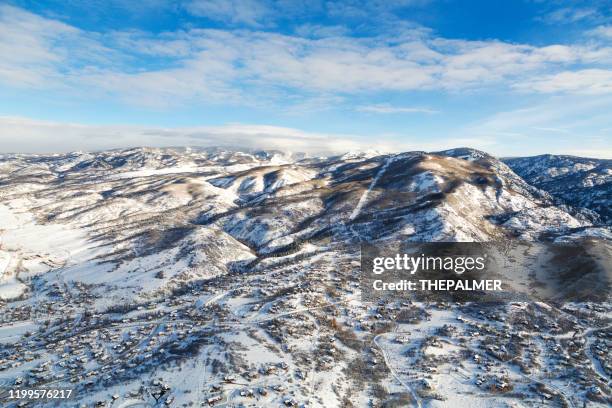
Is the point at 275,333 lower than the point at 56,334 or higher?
higher

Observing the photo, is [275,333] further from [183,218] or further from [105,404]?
[183,218]

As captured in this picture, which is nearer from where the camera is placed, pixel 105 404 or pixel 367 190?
pixel 105 404

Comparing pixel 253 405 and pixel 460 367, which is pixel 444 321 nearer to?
pixel 460 367

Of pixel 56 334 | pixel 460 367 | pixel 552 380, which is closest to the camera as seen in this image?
pixel 552 380

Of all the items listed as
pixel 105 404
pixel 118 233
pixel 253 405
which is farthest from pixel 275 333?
pixel 118 233

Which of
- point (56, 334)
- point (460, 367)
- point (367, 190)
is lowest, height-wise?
point (56, 334)

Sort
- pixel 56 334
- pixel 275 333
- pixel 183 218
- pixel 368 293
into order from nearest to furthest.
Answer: pixel 275 333
pixel 56 334
pixel 368 293
pixel 183 218

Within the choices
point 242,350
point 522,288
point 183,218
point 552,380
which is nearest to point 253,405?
point 242,350
